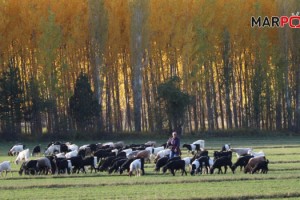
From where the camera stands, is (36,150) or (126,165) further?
(36,150)

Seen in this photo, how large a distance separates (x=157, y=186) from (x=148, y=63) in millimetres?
38518

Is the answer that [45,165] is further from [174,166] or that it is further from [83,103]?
[83,103]

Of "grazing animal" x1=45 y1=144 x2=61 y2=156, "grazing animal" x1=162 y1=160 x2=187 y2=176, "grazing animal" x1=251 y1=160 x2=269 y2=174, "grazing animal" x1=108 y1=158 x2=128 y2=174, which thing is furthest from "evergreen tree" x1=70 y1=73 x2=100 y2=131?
"grazing animal" x1=251 y1=160 x2=269 y2=174

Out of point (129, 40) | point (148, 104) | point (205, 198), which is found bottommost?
point (205, 198)

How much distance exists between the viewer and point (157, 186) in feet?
83.5

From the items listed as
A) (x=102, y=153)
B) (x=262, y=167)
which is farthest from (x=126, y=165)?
(x=102, y=153)

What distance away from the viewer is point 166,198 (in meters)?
22.2

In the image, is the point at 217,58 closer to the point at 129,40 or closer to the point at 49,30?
the point at 129,40

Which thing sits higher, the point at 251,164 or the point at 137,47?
the point at 137,47

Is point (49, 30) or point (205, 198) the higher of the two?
point (49, 30)

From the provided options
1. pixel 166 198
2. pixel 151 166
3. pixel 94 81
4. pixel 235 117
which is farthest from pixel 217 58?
pixel 166 198

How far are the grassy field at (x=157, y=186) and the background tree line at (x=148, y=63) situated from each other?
2967 centimetres

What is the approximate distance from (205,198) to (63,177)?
8.83 metres

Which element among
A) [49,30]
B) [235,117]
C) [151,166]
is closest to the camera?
[151,166]
